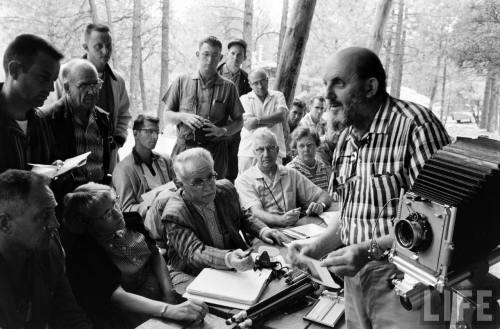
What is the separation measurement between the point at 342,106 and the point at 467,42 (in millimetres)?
9528

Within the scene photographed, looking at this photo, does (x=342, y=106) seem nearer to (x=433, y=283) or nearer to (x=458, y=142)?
(x=458, y=142)

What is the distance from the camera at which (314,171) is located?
14.2ft

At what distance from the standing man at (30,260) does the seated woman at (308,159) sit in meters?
2.71

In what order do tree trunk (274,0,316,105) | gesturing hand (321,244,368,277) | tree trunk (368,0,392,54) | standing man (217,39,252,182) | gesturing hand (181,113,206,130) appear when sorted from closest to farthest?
gesturing hand (321,244,368,277), gesturing hand (181,113,206,130), standing man (217,39,252,182), tree trunk (274,0,316,105), tree trunk (368,0,392,54)

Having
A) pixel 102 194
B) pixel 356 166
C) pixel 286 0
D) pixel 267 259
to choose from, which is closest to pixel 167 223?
pixel 102 194

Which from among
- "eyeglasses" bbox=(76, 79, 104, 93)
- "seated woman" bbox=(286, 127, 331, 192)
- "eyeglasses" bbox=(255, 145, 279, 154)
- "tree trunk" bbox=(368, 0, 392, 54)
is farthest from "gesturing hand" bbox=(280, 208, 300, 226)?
"tree trunk" bbox=(368, 0, 392, 54)

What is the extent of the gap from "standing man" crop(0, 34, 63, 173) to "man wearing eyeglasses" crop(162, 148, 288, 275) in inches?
31.8

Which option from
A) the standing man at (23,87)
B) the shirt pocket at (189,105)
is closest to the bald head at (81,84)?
the standing man at (23,87)

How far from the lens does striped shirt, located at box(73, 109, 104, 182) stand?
2.90m

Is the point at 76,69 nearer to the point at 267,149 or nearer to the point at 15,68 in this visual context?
the point at 15,68

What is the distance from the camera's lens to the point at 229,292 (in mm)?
1884

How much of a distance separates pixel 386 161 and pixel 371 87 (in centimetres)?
30

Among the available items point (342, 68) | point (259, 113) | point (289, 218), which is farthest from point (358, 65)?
point (259, 113)

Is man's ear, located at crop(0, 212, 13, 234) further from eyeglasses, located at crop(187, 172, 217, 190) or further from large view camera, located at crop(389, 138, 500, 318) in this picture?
large view camera, located at crop(389, 138, 500, 318)
